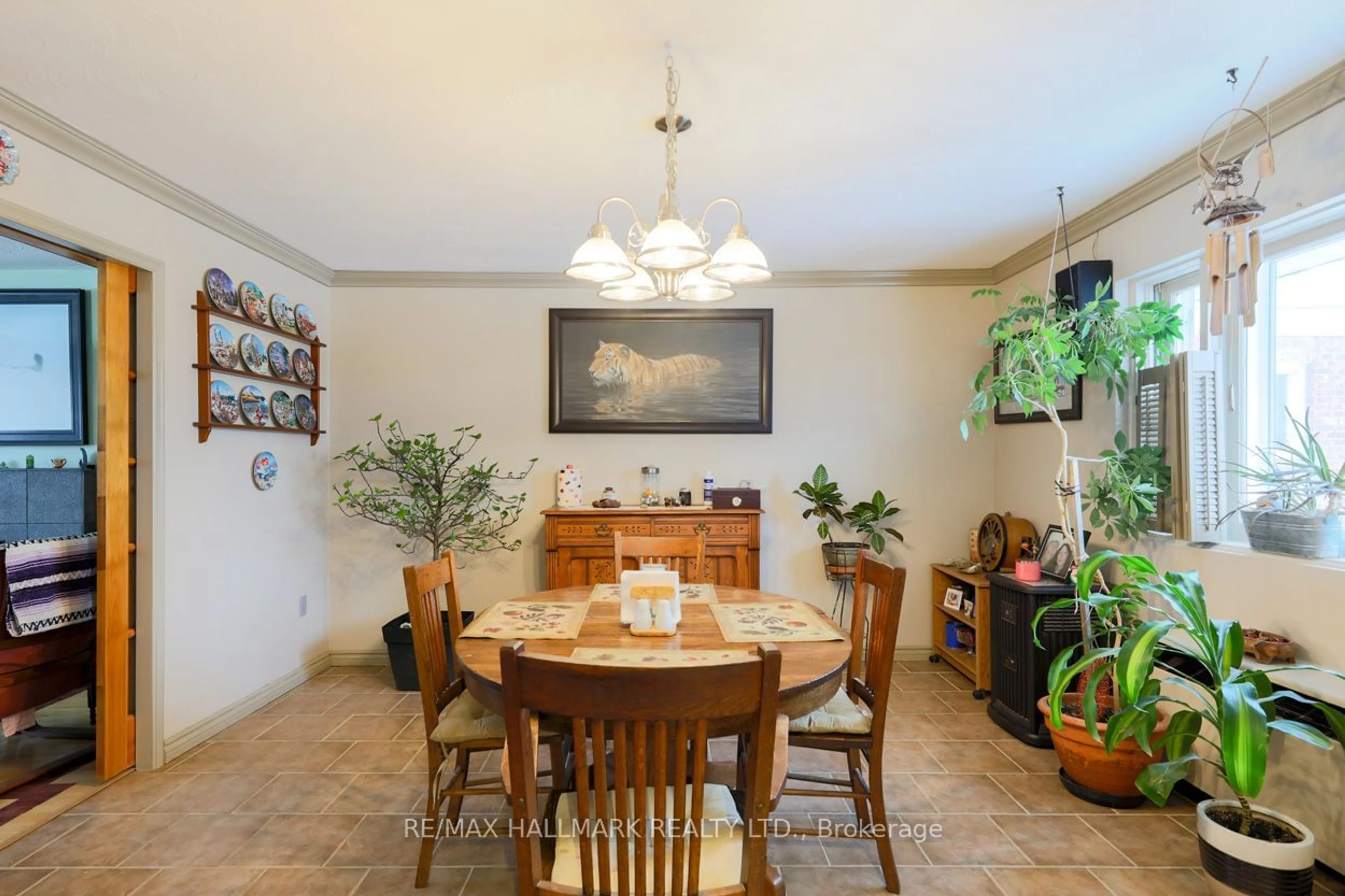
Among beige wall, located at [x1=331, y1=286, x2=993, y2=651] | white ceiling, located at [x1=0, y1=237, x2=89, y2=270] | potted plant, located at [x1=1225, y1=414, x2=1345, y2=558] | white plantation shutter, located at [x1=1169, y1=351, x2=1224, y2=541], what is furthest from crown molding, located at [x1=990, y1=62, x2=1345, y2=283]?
white ceiling, located at [x1=0, y1=237, x2=89, y2=270]

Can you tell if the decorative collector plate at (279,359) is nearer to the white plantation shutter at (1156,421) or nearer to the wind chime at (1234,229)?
the wind chime at (1234,229)

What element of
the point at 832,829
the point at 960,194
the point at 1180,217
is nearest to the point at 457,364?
the point at 960,194

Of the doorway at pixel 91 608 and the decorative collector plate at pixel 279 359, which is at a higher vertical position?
the decorative collector plate at pixel 279 359

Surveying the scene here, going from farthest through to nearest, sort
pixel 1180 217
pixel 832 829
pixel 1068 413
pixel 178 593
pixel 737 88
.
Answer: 1. pixel 1068 413
2. pixel 178 593
3. pixel 1180 217
4. pixel 832 829
5. pixel 737 88

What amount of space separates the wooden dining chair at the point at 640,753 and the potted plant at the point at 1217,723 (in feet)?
4.62

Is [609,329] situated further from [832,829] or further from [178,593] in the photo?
[832,829]

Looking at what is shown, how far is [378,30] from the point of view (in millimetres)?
1787

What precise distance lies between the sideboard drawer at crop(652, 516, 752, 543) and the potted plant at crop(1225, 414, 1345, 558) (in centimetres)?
221

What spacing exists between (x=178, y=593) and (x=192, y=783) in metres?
0.81

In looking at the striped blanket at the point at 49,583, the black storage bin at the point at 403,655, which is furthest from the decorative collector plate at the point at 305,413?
the black storage bin at the point at 403,655

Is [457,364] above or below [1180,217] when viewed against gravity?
below

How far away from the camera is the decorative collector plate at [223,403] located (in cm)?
312

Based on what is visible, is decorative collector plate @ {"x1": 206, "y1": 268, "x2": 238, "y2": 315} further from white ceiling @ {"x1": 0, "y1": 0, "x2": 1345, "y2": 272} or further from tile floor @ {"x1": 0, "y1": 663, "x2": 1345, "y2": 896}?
tile floor @ {"x1": 0, "y1": 663, "x2": 1345, "y2": 896}

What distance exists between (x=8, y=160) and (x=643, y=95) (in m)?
2.13
